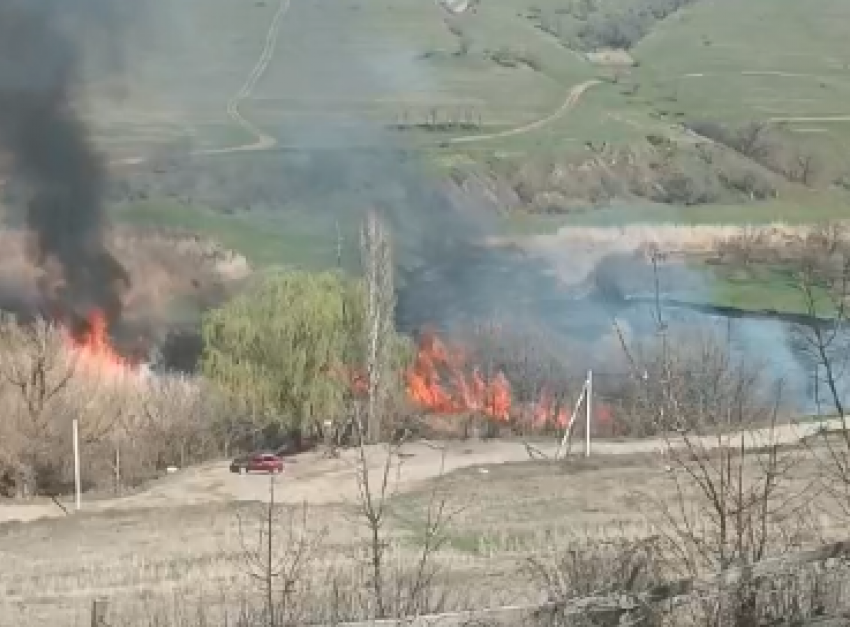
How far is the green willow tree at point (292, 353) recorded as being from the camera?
37.1m

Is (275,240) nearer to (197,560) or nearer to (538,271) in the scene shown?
(538,271)

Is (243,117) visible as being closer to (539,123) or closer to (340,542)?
(539,123)

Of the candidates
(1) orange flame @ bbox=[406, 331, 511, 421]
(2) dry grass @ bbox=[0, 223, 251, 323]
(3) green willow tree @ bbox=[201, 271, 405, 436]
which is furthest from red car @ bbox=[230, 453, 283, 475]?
(2) dry grass @ bbox=[0, 223, 251, 323]

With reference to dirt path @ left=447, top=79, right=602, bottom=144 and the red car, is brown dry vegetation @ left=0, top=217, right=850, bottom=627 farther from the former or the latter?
dirt path @ left=447, top=79, right=602, bottom=144

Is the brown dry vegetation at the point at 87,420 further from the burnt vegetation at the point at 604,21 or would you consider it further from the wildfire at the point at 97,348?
the burnt vegetation at the point at 604,21

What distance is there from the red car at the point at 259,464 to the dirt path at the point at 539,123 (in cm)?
3529

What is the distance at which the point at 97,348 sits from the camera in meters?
45.8

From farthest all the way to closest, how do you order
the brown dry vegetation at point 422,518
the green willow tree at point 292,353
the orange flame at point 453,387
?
the orange flame at point 453,387
the green willow tree at point 292,353
the brown dry vegetation at point 422,518

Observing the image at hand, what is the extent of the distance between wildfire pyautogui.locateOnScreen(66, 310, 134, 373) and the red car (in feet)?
28.2

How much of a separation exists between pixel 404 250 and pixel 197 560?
39.2m

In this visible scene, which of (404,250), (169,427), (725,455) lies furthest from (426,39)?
(725,455)

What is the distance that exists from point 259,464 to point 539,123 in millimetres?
39135

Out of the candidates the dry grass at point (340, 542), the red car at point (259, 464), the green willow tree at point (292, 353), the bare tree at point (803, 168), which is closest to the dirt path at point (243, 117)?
the bare tree at point (803, 168)

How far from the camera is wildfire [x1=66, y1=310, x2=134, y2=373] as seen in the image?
4069 cm
